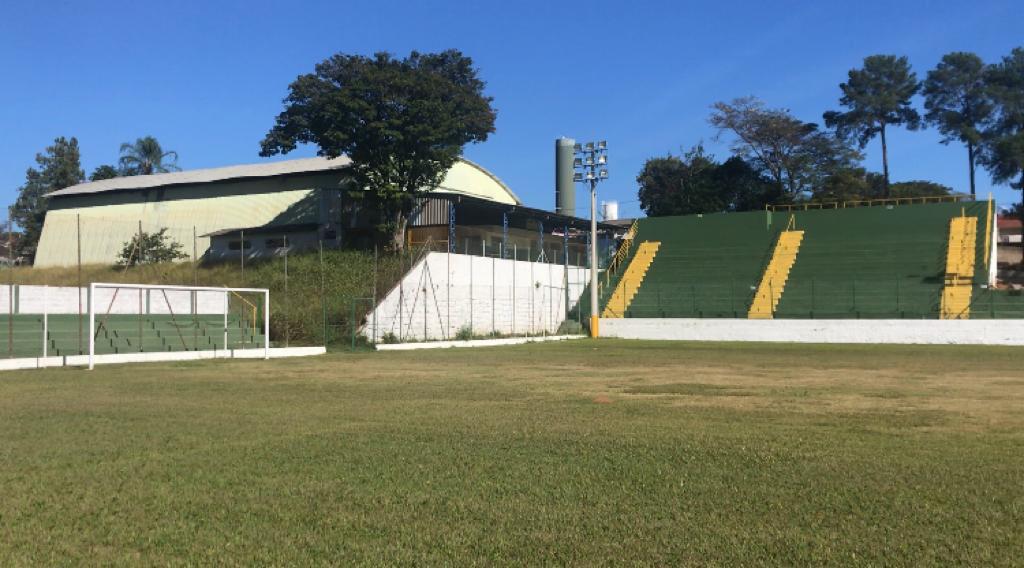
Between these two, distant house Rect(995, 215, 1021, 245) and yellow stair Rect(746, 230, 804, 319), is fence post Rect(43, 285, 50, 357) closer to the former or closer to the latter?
yellow stair Rect(746, 230, 804, 319)

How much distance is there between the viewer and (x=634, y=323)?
43.0 m

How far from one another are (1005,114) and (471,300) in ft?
169

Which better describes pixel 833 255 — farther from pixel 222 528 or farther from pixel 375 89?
pixel 222 528

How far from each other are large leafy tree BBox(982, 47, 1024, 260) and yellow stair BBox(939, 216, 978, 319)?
66.7ft

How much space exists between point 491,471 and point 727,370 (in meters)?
13.9

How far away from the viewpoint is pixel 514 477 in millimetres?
6676

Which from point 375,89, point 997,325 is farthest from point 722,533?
point 375,89

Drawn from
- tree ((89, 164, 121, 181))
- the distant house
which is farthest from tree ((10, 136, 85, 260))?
the distant house

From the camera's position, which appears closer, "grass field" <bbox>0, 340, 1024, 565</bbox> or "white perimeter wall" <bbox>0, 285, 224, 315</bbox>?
"grass field" <bbox>0, 340, 1024, 565</bbox>

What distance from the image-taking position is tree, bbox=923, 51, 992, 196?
217 ft

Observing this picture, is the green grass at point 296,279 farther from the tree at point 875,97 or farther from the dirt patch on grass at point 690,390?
the tree at point 875,97

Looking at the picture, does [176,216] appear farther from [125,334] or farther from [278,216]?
[125,334]

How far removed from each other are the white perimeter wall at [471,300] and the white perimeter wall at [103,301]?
6759 millimetres

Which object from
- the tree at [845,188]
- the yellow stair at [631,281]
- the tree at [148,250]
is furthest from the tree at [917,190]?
the tree at [148,250]
